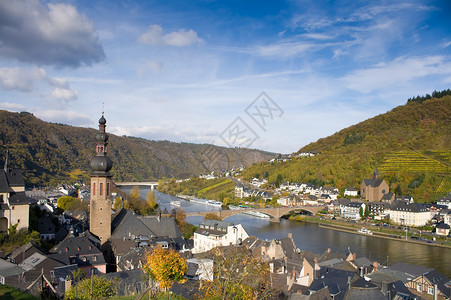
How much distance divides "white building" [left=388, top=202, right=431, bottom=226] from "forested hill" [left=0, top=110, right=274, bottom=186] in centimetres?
5298

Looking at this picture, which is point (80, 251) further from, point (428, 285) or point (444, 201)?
point (444, 201)

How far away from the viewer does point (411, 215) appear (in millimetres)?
36156

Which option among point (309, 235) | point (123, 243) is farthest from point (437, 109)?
point (123, 243)

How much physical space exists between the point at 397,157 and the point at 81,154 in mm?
79259

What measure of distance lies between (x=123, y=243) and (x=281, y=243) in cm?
830

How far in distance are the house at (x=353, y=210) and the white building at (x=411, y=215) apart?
4.58 meters

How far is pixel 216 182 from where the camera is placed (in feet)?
260

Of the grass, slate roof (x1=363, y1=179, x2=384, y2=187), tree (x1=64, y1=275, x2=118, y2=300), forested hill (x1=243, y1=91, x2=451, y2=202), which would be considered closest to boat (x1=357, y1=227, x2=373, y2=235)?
forested hill (x1=243, y1=91, x2=451, y2=202)

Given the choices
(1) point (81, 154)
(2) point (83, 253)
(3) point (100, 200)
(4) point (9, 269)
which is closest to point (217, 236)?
(3) point (100, 200)

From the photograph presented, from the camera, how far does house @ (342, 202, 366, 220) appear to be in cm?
4194

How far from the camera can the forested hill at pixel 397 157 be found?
46.5 meters

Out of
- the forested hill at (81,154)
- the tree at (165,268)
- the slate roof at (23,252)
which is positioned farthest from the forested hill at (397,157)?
the forested hill at (81,154)

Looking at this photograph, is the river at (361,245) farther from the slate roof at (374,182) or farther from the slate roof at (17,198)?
the slate roof at (17,198)

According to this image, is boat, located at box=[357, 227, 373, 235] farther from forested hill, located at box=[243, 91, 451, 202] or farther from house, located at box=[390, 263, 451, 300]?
house, located at box=[390, 263, 451, 300]
